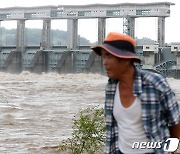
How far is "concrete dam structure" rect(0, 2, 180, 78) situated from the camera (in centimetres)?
3256

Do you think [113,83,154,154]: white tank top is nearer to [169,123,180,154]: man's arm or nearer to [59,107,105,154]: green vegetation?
[169,123,180,154]: man's arm

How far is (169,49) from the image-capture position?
33875 mm

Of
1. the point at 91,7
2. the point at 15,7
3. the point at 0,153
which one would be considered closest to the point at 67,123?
the point at 0,153

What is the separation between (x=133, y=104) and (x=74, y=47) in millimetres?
34680

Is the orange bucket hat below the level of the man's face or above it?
above

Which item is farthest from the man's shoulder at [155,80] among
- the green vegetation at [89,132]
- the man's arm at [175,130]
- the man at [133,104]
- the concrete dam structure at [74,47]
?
the concrete dam structure at [74,47]

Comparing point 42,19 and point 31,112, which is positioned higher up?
point 42,19

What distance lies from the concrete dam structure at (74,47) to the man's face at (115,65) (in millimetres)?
28685

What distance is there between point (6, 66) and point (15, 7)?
27.5 ft

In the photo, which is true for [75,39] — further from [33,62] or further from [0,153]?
[0,153]

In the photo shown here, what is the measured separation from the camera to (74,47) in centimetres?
3634

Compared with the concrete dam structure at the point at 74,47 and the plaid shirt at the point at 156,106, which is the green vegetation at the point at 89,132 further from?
the concrete dam structure at the point at 74,47
